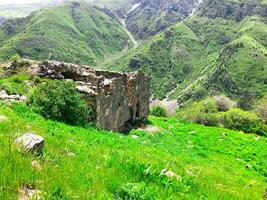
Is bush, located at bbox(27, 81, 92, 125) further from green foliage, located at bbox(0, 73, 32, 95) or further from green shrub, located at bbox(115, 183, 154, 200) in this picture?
green shrub, located at bbox(115, 183, 154, 200)

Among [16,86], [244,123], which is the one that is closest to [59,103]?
[16,86]

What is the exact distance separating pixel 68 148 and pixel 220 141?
39836 millimetres

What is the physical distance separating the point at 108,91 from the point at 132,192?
3236 centimetres

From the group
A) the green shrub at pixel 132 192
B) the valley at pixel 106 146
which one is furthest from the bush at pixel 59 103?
the green shrub at pixel 132 192

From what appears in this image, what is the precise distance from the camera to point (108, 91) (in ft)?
131

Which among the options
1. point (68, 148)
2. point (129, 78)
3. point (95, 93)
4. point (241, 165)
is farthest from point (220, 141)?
point (68, 148)

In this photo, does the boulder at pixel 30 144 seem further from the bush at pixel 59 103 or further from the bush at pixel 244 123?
the bush at pixel 244 123

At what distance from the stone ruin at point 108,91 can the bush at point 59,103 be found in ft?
16.4

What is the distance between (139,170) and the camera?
9539 millimetres

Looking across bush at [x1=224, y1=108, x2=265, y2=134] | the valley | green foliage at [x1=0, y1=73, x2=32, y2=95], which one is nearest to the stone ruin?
the valley

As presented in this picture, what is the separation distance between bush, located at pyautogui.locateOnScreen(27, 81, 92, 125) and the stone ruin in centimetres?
499

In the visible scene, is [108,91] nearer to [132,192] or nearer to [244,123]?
[132,192]

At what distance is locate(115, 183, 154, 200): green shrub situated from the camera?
24.9 ft

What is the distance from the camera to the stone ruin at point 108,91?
36.3 metres
